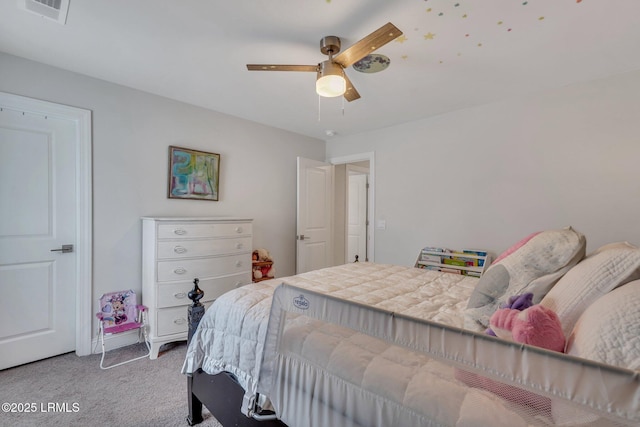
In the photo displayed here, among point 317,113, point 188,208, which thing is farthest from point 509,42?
point 188,208

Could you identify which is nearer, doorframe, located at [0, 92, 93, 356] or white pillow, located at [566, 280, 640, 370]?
white pillow, located at [566, 280, 640, 370]

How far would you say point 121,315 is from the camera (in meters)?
2.50

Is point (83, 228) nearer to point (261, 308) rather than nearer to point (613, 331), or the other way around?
point (261, 308)

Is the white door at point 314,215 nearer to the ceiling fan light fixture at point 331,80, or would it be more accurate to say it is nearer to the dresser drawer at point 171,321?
the dresser drawer at point 171,321

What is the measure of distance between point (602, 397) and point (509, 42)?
2.14m

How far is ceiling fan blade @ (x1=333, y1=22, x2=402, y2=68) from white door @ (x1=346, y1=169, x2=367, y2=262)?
3.62 meters

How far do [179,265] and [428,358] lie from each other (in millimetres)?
2276

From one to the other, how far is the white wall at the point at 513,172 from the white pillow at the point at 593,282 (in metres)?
1.96

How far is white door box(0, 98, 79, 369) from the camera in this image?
2145 mm

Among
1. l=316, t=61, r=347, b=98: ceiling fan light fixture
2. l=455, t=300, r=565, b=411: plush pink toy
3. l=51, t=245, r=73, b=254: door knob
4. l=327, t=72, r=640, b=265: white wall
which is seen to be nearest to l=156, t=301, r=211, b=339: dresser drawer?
l=51, t=245, r=73, b=254: door knob

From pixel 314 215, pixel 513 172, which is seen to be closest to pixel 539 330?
pixel 513 172

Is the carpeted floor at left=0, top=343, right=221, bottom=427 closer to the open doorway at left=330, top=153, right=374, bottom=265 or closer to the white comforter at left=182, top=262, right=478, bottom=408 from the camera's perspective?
the white comforter at left=182, top=262, right=478, bottom=408

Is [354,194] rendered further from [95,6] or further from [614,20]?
[95,6]

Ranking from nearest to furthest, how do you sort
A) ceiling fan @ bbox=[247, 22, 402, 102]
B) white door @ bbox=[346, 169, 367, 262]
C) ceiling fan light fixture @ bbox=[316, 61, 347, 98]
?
1. ceiling fan @ bbox=[247, 22, 402, 102]
2. ceiling fan light fixture @ bbox=[316, 61, 347, 98]
3. white door @ bbox=[346, 169, 367, 262]
